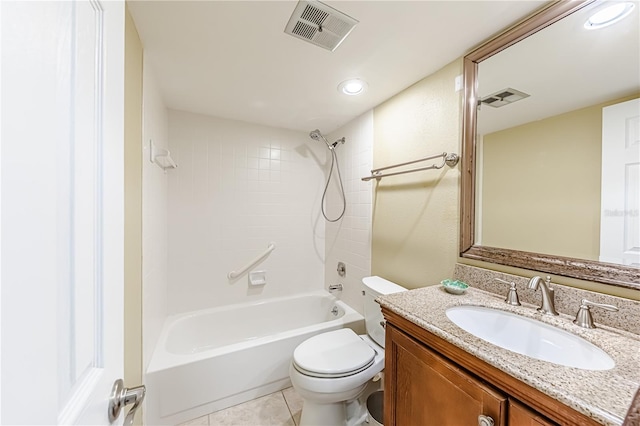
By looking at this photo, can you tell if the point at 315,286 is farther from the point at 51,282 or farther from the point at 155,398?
the point at 51,282

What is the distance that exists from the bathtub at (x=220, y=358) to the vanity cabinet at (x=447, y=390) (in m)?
0.98

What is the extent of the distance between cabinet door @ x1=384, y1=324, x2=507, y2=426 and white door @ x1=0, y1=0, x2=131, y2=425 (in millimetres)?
856

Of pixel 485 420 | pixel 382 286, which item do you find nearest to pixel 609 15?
pixel 485 420

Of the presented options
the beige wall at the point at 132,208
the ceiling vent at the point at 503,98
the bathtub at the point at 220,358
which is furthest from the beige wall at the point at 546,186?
the beige wall at the point at 132,208

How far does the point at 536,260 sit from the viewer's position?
0.99 m

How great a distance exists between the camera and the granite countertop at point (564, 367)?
0.49 m

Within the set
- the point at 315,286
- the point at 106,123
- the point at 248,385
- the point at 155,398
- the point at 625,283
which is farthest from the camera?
the point at 315,286

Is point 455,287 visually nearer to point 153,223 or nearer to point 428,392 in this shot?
point 428,392

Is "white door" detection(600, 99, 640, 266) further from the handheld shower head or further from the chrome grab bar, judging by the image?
the chrome grab bar

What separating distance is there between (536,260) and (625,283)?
0.23 meters

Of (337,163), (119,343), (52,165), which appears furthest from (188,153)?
(52,165)

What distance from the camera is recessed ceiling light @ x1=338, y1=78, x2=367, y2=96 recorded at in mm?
1590

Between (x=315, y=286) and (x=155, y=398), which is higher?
(x=315, y=286)

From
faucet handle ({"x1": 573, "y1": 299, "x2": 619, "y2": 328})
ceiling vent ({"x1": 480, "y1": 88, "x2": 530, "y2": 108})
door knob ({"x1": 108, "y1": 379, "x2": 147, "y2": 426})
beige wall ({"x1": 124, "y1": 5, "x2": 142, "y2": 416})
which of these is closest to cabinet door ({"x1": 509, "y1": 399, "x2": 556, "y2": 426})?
faucet handle ({"x1": 573, "y1": 299, "x2": 619, "y2": 328})
